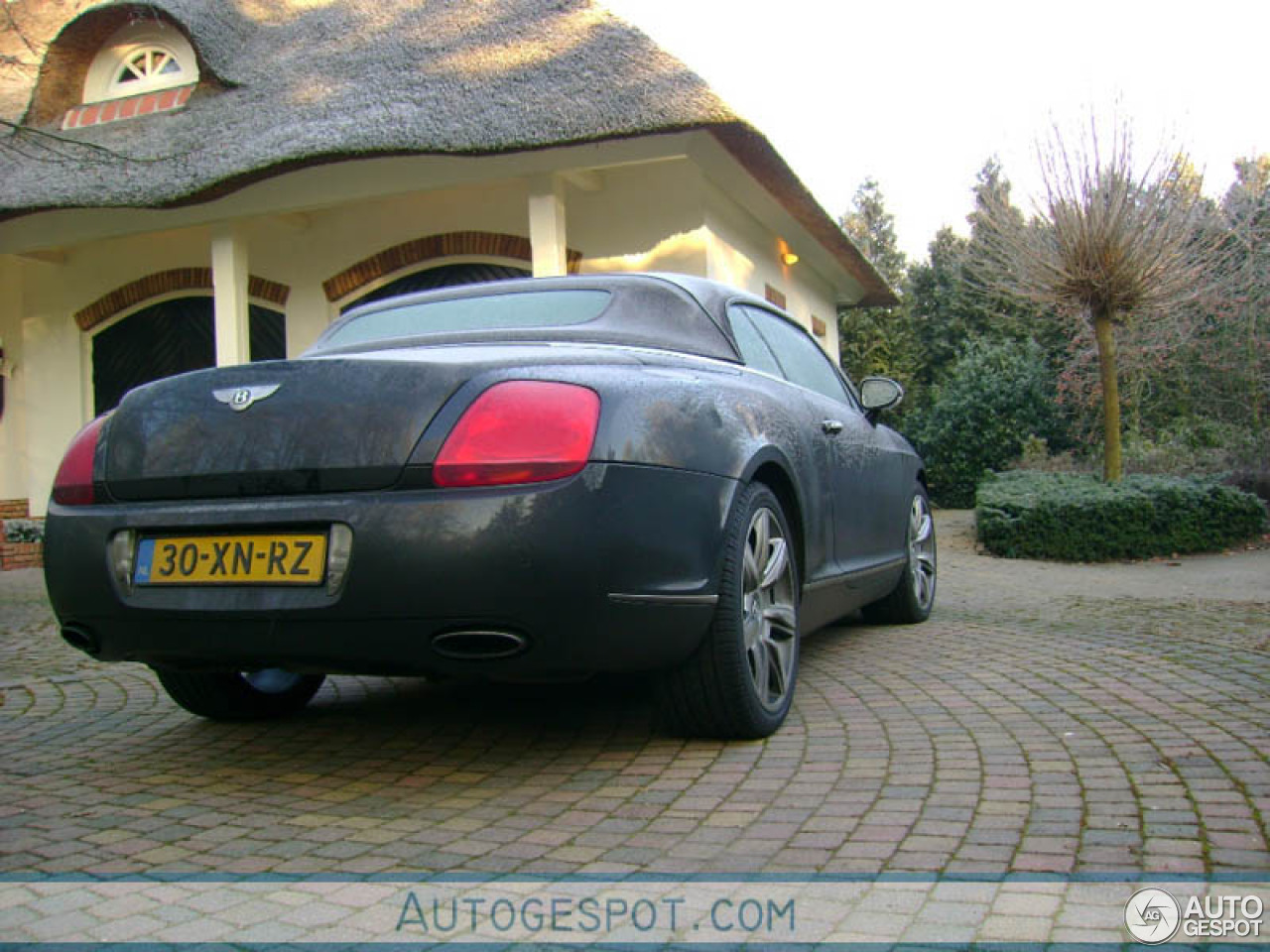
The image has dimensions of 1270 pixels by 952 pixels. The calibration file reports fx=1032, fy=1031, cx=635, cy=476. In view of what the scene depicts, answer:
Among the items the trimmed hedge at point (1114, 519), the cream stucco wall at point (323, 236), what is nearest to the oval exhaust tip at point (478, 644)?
the cream stucco wall at point (323, 236)

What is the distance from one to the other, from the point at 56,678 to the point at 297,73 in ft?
26.1

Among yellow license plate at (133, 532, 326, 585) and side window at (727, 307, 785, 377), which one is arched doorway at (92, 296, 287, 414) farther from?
yellow license plate at (133, 532, 326, 585)

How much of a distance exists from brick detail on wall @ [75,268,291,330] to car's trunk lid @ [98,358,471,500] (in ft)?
31.3

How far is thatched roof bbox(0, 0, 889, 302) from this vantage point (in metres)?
8.50

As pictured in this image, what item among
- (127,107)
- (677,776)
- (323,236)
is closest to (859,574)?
(677,776)

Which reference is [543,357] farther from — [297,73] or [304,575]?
[297,73]

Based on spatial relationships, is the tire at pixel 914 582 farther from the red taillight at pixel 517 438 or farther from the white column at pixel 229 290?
the white column at pixel 229 290

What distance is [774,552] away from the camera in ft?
10.4

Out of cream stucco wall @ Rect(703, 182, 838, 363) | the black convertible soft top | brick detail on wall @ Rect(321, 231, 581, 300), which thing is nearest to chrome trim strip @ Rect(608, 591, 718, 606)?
the black convertible soft top

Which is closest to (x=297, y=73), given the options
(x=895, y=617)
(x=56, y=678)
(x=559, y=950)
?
(x=56, y=678)

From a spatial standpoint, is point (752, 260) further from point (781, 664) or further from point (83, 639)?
point (83, 639)

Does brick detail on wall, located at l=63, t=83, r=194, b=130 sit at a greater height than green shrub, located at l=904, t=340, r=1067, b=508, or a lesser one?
greater

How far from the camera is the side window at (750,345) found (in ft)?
12.1

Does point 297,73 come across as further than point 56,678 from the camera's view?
Yes
